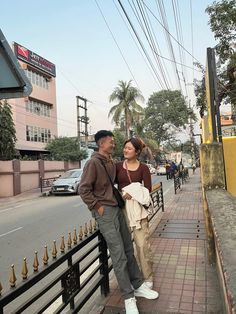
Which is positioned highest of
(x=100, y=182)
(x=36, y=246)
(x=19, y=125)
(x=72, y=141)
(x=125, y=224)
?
(x=19, y=125)

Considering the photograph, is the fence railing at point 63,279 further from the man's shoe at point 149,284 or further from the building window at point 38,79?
the building window at point 38,79

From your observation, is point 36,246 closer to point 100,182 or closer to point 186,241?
point 186,241

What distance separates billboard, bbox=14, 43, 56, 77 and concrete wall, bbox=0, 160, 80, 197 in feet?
47.6

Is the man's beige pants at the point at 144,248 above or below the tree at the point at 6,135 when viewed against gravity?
below

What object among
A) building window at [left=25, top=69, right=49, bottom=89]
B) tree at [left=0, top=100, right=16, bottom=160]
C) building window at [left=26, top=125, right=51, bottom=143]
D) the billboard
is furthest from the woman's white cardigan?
building window at [left=25, top=69, right=49, bottom=89]

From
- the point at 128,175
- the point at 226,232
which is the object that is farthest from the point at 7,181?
the point at 226,232

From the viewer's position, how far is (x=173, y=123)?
54.5m

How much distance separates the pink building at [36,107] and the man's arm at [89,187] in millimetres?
32350

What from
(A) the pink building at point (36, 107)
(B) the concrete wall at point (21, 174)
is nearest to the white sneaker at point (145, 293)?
(B) the concrete wall at point (21, 174)

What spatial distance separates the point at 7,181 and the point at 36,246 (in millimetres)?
14522

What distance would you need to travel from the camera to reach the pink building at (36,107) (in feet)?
115

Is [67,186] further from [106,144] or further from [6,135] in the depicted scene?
[106,144]

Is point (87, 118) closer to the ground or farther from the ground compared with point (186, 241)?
farther from the ground

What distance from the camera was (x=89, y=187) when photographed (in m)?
3.33
